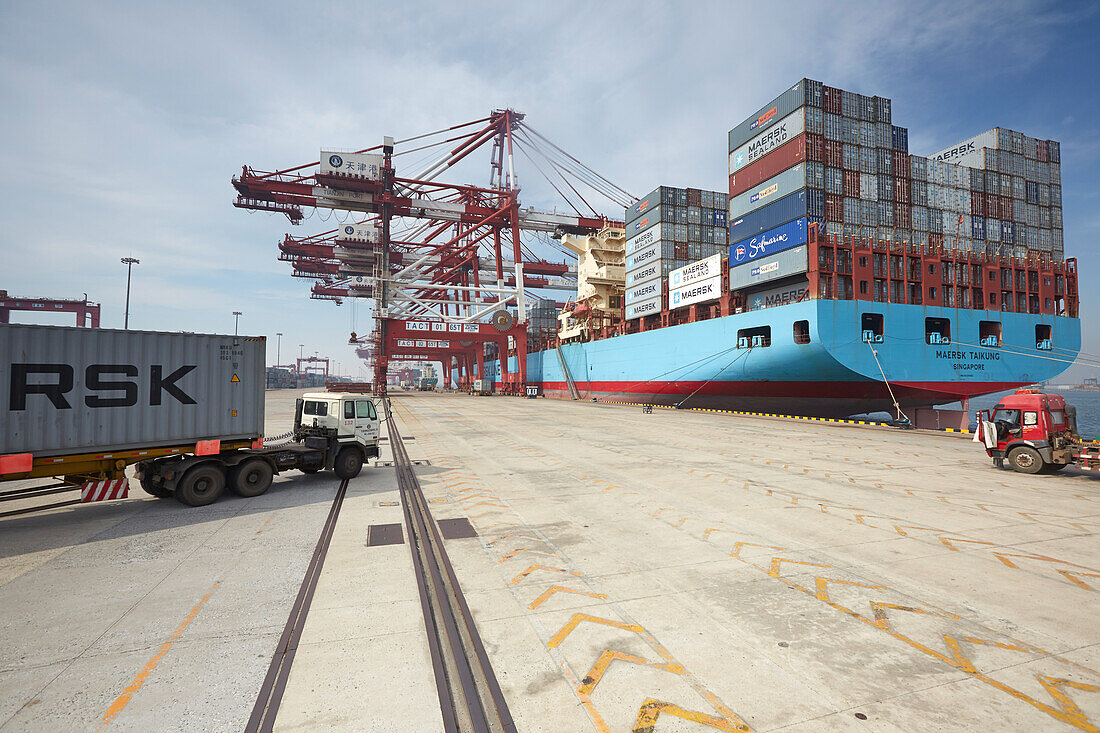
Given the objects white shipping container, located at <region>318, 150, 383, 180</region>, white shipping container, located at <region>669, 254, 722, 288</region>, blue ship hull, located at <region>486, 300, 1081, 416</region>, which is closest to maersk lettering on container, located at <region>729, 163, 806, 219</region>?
white shipping container, located at <region>669, 254, 722, 288</region>

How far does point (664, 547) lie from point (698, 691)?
3.61 m

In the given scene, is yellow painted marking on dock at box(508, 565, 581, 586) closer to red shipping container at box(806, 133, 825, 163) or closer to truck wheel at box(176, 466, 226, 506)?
truck wheel at box(176, 466, 226, 506)

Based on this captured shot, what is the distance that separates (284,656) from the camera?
4.59 m

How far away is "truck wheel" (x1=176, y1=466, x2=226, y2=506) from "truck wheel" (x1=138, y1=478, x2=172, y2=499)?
730 millimetres

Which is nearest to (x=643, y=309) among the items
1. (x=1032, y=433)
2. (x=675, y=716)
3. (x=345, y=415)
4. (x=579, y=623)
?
(x=1032, y=433)

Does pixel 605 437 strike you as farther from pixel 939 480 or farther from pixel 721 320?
pixel 721 320

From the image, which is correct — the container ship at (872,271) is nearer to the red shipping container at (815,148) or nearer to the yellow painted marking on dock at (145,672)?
the red shipping container at (815,148)

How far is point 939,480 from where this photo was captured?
40.4 feet

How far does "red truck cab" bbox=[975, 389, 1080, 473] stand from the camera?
42.2 ft

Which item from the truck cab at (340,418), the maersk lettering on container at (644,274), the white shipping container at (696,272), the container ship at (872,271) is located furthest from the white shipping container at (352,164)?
the truck cab at (340,418)

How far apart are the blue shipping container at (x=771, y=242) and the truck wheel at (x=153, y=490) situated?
31.6 metres

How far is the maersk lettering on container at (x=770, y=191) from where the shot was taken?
28859mm

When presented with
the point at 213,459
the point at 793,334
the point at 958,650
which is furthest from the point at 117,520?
the point at 793,334

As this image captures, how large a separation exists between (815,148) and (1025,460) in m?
22.5
